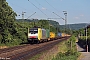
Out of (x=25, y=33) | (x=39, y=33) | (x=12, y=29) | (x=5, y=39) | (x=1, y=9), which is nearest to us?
(x=1, y=9)

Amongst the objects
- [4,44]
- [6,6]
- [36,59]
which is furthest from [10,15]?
[36,59]

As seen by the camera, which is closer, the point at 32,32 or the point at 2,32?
the point at 2,32

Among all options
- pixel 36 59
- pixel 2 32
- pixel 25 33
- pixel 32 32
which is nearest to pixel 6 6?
pixel 2 32

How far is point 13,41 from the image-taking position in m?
53.9

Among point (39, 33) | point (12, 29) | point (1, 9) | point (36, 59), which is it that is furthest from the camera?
point (39, 33)

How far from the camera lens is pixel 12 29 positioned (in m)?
53.8

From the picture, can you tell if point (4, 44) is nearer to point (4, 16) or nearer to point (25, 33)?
point (4, 16)

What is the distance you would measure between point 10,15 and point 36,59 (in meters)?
26.1

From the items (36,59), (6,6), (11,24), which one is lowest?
(36,59)

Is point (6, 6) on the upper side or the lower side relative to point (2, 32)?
upper

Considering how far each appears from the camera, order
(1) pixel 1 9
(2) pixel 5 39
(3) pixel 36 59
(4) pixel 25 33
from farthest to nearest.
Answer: (4) pixel 25 33 < (2) pixel 5 39 < (1) pixel 1 9 < (3) pixel 36 59

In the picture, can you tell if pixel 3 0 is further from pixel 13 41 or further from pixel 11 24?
pixel 13 41

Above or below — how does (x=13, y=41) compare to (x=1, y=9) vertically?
below

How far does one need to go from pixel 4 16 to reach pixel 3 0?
3.63 meters
